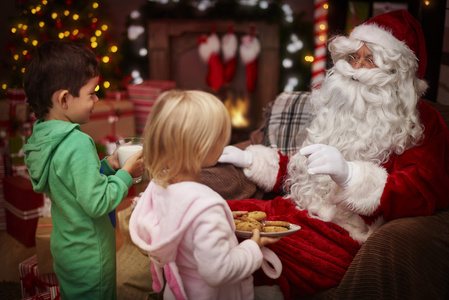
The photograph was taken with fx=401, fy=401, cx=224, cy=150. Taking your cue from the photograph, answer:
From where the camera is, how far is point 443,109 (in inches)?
77.7

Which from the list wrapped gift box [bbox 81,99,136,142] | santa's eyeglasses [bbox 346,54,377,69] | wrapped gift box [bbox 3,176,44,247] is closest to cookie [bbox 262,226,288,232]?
santa's eyeglasses [bbox 346,54,377,69]

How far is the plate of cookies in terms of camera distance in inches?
48.2

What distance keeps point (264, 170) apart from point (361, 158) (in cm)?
49

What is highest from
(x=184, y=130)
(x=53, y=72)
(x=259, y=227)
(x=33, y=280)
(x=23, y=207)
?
(x=53, y=72)

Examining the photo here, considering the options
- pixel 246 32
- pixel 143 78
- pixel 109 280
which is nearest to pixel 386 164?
pixel 109 280

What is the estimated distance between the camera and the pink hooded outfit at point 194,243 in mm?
1016

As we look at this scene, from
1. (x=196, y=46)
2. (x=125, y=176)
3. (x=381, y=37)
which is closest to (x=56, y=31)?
(x=196, y=46)

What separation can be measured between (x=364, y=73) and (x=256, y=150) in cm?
67

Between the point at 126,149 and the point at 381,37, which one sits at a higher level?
the point at 381,37

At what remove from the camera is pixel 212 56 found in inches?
183

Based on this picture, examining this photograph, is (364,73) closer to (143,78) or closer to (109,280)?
(109,280)

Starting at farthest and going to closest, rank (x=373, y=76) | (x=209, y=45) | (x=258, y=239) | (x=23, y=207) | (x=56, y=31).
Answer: (x=209, y=45), (x=56, y=31), (x=23, y=207), (x=373, y=76), (x=258, y=239)

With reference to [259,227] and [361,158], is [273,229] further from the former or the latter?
[361,158]

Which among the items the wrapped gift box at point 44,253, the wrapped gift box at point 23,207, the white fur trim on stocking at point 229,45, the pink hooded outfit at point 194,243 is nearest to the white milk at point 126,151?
the pink hooded outfit at point 194,243
